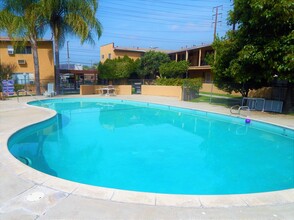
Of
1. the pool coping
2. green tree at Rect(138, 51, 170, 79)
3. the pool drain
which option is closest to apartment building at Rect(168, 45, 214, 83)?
green tree at Rect(138, 51, 170, 79)

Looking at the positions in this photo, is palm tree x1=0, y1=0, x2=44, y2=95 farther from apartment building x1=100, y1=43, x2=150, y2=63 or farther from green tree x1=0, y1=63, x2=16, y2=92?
apartment building x1=100, y1=43, x2=150, y2=63

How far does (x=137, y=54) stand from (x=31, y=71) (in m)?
16.2

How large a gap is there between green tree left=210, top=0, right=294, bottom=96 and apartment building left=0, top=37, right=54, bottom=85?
17.7 metres

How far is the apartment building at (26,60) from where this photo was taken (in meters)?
20.4

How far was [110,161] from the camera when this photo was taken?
612cm

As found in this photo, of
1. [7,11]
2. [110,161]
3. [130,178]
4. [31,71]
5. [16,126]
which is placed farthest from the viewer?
[31,71]

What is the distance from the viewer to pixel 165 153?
6.87 metres

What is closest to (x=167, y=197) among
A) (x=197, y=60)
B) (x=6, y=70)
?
(x=6, y=70)

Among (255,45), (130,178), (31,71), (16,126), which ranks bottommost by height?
(130,178)

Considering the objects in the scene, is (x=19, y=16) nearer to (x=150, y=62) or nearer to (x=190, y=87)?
(x=150, y=62)

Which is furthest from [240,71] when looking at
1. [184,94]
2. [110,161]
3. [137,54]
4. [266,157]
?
[137,54]

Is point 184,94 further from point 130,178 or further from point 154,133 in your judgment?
point 130,178

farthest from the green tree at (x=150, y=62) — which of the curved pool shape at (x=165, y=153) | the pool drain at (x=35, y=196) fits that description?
the pool drain at (x=35, y=196)

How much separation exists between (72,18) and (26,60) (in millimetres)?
7952
